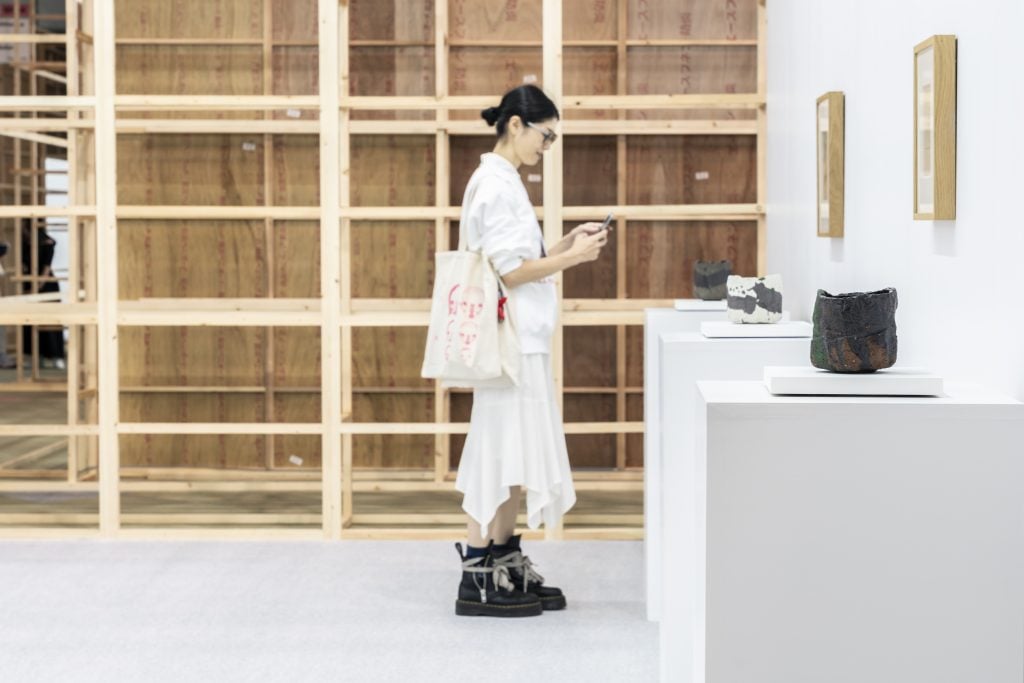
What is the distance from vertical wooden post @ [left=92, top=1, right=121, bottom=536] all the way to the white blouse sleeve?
1.63m

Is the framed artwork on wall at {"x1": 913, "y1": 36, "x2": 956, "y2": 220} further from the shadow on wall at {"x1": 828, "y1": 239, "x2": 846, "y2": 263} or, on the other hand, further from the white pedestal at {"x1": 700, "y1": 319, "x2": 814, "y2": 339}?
the shadow on wall at {"x1": 828, "y1": 239, "x2": 846, "y2": 263}

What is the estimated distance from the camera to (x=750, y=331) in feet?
9.90

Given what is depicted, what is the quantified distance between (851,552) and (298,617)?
2199mm

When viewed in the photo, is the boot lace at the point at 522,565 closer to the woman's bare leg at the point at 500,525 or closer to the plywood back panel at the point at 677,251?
the woman's bare leg at the point at 500,525

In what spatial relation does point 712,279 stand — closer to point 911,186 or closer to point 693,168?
point 911,186

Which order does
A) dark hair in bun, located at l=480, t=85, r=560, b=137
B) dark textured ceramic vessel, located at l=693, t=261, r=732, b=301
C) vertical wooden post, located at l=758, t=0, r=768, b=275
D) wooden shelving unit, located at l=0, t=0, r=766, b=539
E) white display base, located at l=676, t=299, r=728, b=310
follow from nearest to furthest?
dark hair in bun, located at l=480, t=85, r=560, b=137 < white display base, located at l=676, t=299, r=728, b=310 < dark textured ceramic vessel, located at l=693, t=261, r=732, b=301 < vertical wooden post, located at l=758, t=0, r=768, b=275 < wooden shelving unit, located at l=0, t=0, r=766, b=539

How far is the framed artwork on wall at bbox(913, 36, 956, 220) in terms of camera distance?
2.30 metres

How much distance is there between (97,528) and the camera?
504cm

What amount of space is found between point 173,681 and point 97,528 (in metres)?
1.97

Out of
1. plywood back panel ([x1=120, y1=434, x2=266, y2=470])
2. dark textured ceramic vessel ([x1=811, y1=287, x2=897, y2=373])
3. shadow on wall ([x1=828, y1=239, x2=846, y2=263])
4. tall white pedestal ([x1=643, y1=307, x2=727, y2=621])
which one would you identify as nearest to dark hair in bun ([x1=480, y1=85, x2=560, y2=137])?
tall white pedestal ([x1=643, y1=307, x2=727, y2=621])

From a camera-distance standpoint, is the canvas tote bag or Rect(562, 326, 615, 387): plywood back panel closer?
the canvas tote bag

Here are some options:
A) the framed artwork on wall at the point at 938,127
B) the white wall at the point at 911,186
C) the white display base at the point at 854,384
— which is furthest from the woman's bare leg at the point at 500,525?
the white display base at the point at 854,384

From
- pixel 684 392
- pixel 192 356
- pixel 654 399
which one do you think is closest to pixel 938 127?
pixel 684 392

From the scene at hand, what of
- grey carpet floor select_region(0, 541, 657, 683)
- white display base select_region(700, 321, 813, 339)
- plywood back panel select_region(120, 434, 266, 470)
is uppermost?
white display base select_region(700, 321, 813, 339)
